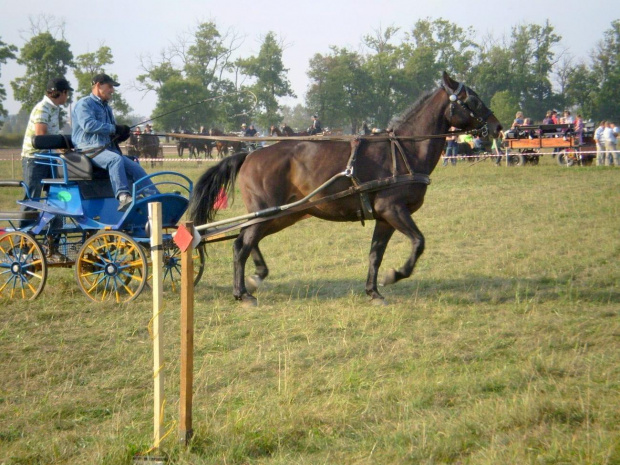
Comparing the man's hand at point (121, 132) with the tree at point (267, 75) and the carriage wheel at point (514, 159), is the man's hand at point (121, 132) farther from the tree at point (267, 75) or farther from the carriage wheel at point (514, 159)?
the tree at point (267, 75)

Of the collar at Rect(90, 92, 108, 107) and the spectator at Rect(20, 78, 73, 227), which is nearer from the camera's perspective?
the collar at Rect(90, 92, 108, 107)

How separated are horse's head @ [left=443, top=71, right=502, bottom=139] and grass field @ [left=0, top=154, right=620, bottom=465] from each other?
69.5 inches

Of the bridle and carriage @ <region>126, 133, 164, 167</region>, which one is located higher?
carriage @ <region>126, 133, 164, 167</region>

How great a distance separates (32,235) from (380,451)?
Result: 17.4 feet

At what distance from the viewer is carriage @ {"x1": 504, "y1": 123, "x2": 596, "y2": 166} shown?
73.5ft

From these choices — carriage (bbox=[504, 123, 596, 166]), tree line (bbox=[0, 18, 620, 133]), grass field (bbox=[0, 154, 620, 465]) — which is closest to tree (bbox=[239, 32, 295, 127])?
tree line (bbox=[0, 18, 620, 133])

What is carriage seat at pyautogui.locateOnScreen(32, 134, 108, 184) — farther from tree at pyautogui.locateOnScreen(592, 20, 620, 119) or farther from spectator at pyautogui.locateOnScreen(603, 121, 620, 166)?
tree at pyautogui.locateOnScreen(592, 20, 620, 119)

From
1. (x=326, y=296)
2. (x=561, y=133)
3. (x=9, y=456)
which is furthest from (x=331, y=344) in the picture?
(x=561, y=133)

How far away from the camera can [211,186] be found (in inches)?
318

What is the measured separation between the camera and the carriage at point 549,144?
73.5 ft

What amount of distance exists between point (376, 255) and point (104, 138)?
3.16 meters

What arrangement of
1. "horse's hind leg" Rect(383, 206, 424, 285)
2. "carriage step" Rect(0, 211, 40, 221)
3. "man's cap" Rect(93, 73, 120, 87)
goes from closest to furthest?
"horse's hind leg" Rect(383, 206, 424, 285)
"man's cap" Rect(93, 73, 120, 87)
"carriage step" Rect(0, 211, 40, 221)

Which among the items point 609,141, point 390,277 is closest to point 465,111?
point 390,277

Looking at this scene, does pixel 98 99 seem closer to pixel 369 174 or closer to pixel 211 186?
pixel 211 186
